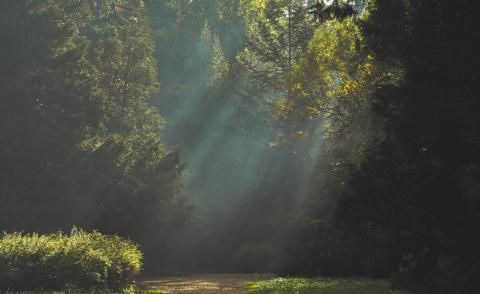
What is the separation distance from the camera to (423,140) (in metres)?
11.6

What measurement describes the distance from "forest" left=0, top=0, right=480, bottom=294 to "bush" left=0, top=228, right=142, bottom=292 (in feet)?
0.18

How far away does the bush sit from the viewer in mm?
15617

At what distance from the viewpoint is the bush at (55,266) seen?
615 inches

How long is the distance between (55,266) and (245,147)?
36052 millimetres

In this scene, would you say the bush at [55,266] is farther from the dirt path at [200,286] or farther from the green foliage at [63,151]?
the green foliage at [63,151]

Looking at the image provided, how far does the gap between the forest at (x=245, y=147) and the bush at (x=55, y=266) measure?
0.05 metres

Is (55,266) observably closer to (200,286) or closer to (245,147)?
(200,286)

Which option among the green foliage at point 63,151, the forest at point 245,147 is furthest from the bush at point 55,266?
the green foliage at point 63,151

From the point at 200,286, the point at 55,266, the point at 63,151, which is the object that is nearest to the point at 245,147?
the point at 63,151

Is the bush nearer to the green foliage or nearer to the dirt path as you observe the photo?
the dirt path

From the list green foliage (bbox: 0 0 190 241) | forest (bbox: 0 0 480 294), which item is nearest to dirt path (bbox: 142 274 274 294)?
forest (bbox: 0 0 480 294)

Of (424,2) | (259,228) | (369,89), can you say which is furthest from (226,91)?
(424,2)

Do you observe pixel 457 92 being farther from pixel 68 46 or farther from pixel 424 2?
pixel 68 46

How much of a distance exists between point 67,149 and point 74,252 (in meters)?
20.7
